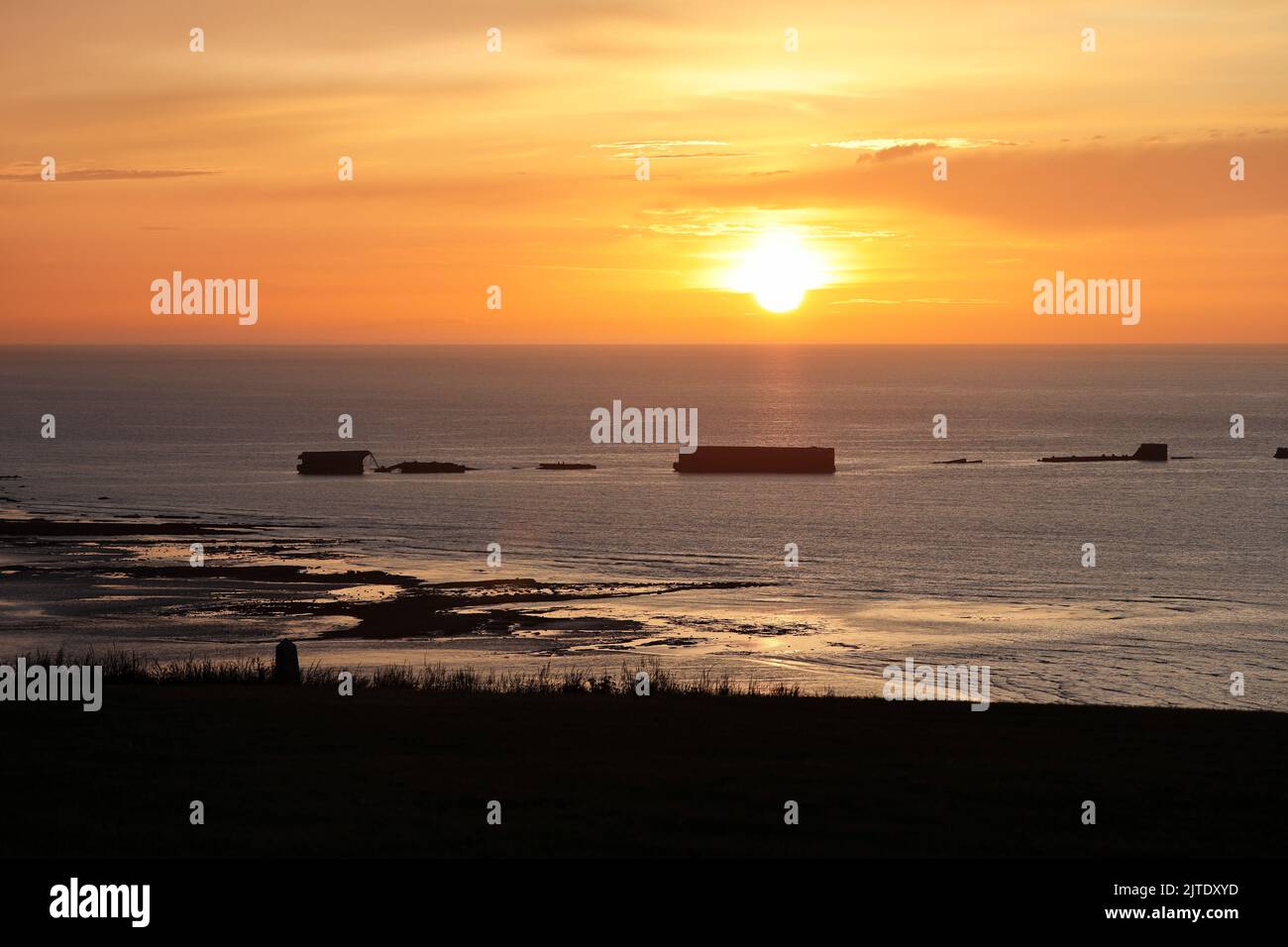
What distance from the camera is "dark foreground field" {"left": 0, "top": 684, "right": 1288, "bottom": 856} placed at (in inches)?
554

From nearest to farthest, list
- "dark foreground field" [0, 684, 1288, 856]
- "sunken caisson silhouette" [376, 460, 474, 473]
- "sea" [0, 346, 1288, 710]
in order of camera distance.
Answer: "dark foreground field" [0, 684, 1288, 856] < "sea" [0, 346, 1288, 710] < "sunken caisson silhouette" [376, 460, 474, 473]

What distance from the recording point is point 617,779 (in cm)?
1662

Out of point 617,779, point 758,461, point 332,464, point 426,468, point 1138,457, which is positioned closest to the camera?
point 617,779

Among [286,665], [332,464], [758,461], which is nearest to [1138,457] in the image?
[758,461]

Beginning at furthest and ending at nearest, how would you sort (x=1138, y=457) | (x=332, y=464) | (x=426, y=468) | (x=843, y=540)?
(x=1138, y=457)
(x=426, y=468)
(x=332, y=464)
(x=843, y=540)

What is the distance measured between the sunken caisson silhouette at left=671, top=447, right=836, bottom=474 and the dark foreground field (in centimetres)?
11748

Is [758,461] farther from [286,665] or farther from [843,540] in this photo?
[286,665]

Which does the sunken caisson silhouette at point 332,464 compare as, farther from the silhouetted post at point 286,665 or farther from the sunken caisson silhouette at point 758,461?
the silhouetted post at point 286,665

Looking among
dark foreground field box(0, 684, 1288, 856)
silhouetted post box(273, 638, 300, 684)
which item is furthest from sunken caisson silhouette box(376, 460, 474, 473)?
dark foreground field box(0, 684, 1288, 856)

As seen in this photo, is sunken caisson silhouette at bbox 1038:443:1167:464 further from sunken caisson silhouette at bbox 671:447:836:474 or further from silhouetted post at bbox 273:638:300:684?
silhouetted post at bbox 273:638:300:684

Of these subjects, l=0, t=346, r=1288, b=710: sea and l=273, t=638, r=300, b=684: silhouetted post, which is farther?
l=0, t=346, r=1288, b=710: sea

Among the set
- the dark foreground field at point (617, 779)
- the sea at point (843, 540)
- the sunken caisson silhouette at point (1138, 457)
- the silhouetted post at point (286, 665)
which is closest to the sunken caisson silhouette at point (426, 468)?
the sea at point (843, 540)

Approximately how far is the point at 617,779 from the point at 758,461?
12870 centimetres

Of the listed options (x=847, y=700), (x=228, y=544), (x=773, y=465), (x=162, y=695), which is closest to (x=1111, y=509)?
(x=773, y=465)
